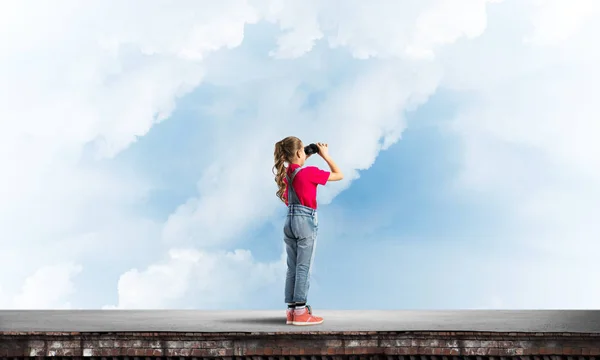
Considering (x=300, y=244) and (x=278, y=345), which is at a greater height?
(x=300, y=244)

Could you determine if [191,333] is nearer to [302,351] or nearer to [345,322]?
[302,351]

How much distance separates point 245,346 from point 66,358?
5.54 ft

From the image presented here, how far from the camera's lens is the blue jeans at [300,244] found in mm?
9375

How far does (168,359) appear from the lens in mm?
7539

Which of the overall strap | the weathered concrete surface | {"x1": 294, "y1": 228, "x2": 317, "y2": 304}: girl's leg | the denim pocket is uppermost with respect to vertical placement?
the overall strap

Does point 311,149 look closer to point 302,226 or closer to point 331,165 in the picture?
point 331,165

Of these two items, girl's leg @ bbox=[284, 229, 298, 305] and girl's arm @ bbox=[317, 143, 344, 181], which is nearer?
girl's leg @ bbox=[284, 229, 298, 305]

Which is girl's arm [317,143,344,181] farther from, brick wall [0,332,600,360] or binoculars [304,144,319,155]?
brick wall [0,332,600,360]

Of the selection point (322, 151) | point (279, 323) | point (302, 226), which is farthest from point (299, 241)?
point (322, 151)

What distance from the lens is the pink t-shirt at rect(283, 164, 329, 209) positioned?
9.41 m

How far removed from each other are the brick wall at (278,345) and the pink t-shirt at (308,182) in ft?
7.32

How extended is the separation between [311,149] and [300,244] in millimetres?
1182

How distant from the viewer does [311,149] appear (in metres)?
9.77

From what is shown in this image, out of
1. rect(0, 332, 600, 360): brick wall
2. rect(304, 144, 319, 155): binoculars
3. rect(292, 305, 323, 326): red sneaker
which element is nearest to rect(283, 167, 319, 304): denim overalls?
rect(292, 305, 323, 326): red sneaker
